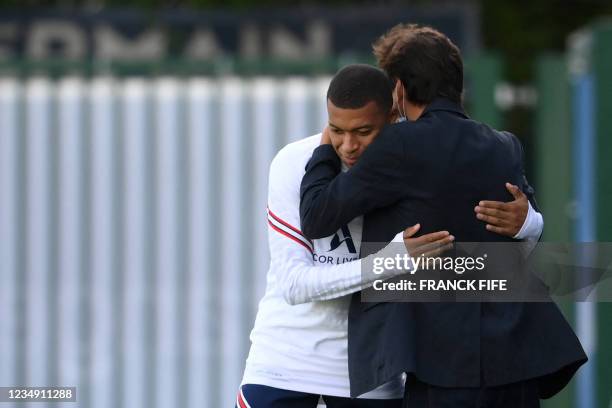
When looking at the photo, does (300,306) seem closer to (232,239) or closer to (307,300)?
(307,300)

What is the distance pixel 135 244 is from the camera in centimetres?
596

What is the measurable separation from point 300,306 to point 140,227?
300 cm

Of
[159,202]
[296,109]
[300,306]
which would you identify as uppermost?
[296,109]

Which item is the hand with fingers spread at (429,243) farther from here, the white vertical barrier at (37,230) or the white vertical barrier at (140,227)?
the white vertical barrier at (37,230)

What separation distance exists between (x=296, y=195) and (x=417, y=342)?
1.68 ft

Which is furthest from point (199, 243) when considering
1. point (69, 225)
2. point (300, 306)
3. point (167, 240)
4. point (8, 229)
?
point (300, 306)

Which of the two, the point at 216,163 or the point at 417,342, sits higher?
the point at 216,163

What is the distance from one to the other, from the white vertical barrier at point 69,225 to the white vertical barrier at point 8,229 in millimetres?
231

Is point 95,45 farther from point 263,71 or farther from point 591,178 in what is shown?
point 591,178

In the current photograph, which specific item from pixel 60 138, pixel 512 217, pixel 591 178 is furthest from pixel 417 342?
pixel 60 138

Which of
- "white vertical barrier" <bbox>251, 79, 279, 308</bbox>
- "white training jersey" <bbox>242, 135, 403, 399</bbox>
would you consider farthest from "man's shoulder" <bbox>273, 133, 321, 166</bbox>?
"white vertical barrier" <bbox>251, 79, 279, 308</bbox>

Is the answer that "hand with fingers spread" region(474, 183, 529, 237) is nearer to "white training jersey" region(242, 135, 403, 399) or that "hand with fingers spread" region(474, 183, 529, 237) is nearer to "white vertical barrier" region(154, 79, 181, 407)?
"white training jersey" region(242, 135, 403, 399)

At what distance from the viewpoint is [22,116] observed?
6.09 m

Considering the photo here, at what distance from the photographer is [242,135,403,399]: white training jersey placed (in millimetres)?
3008
